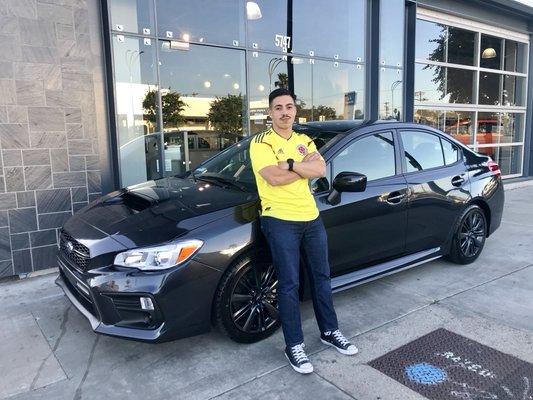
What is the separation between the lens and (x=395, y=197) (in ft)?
13.5

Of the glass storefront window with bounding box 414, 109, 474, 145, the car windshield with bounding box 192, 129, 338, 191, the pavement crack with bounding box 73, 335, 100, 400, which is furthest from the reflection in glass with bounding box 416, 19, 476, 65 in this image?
the pavement crack with bounding box 73, 335, 100, 400

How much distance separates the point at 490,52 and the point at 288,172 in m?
10.9

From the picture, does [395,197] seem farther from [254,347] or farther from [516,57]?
[516,57]

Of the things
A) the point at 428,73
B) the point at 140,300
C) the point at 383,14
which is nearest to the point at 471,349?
the point at 140,300

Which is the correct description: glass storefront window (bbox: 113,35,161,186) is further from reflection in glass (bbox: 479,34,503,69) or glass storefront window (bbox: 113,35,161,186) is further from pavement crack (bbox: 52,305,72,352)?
reflection in glass (bbox: 479,34,503,69)

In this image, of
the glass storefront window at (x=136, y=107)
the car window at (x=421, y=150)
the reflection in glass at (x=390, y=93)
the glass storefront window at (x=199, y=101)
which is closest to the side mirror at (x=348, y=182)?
the car window at (x=421, y=150)

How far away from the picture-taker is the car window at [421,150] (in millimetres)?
4453

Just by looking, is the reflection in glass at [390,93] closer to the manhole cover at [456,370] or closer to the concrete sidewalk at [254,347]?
the concrete sidewalk at [254,347]

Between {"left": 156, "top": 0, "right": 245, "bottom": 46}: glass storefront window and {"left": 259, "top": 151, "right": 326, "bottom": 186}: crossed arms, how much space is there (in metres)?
4.26

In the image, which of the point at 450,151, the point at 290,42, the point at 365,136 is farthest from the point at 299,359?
the point at 290,42

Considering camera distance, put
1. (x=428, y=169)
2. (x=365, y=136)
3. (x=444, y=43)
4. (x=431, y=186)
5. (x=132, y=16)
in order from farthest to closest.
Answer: (x=444, y=43)
(x=132, y=16)
(x=428, y=169)
(x=431, y=186)
(x=365, y=136)

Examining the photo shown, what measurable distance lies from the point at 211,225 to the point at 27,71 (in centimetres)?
304

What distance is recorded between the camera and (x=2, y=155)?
4680 mm

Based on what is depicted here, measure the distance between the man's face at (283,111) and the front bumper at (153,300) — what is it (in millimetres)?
1055
